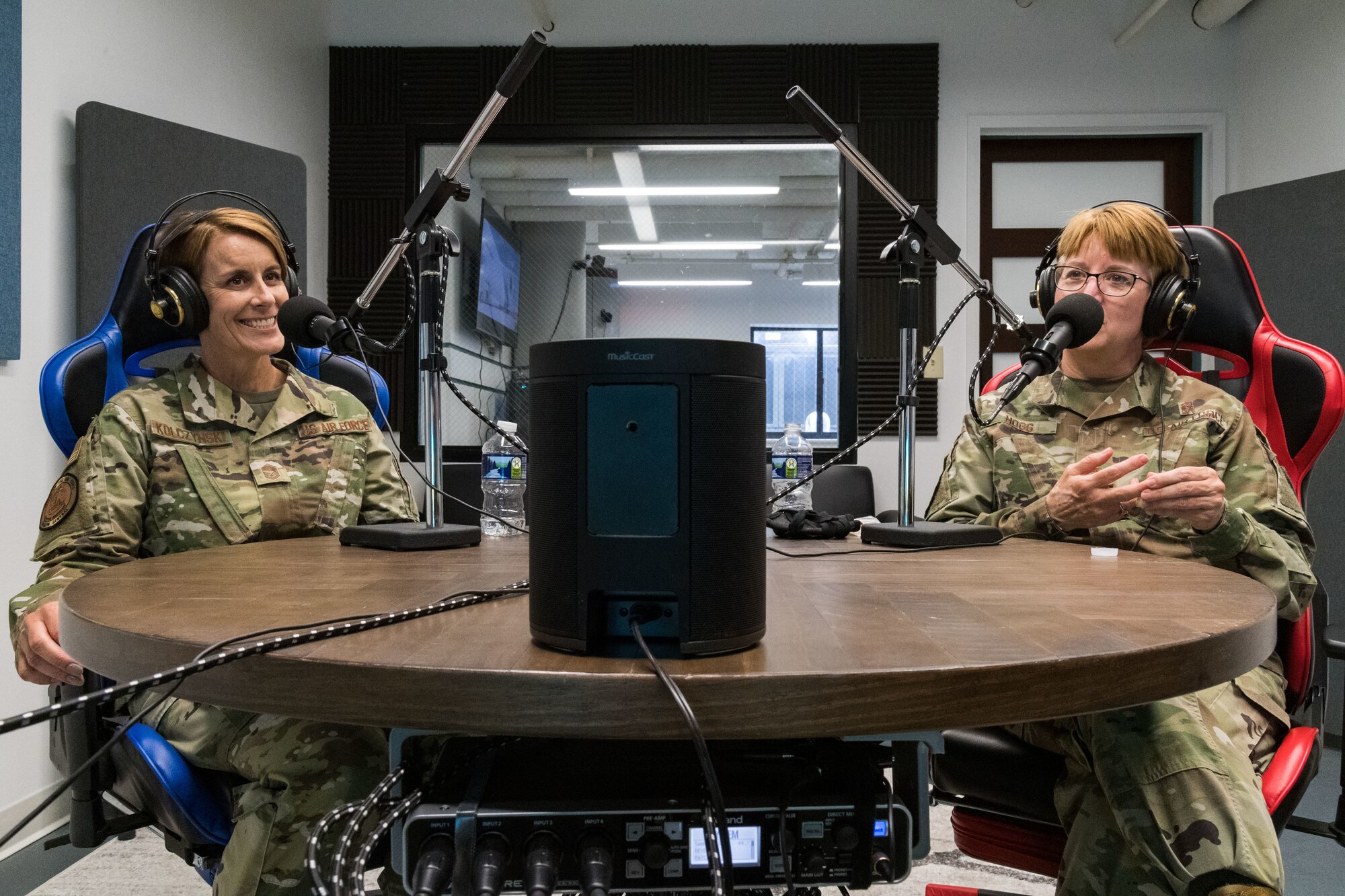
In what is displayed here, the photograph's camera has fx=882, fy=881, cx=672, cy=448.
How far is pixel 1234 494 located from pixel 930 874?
3.58 feet

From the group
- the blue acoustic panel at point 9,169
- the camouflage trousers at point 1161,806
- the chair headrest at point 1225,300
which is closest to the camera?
the camouflage trousers at point 1161,806

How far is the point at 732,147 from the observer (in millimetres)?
3822

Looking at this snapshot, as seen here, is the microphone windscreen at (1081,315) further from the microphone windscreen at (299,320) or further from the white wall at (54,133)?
the white wall at (54,133)

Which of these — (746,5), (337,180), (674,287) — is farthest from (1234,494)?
(337,180)

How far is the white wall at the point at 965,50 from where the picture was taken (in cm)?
372

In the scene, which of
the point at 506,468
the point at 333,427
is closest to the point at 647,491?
the point at 333,427

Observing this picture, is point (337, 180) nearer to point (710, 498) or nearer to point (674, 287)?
point (674, 287)

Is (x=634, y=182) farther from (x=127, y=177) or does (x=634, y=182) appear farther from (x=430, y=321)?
(x=430, y=321)

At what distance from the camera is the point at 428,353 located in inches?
51.3

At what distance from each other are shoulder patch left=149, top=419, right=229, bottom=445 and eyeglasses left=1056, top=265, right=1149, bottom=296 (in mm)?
1507

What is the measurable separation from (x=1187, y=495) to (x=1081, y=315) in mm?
270

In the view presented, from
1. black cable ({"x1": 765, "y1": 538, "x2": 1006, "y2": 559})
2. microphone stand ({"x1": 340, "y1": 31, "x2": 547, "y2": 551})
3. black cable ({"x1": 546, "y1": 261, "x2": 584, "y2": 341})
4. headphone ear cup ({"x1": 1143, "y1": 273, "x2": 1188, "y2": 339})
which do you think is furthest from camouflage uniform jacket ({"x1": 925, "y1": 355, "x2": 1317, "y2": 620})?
black cable ({"x1": 546, "y1": 261, "x2": 584, "y2": 341})

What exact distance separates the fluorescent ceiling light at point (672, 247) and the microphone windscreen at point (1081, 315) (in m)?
2.87

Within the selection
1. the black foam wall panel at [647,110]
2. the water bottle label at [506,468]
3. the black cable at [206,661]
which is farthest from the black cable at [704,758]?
the black foam wall panel at [647,110]
